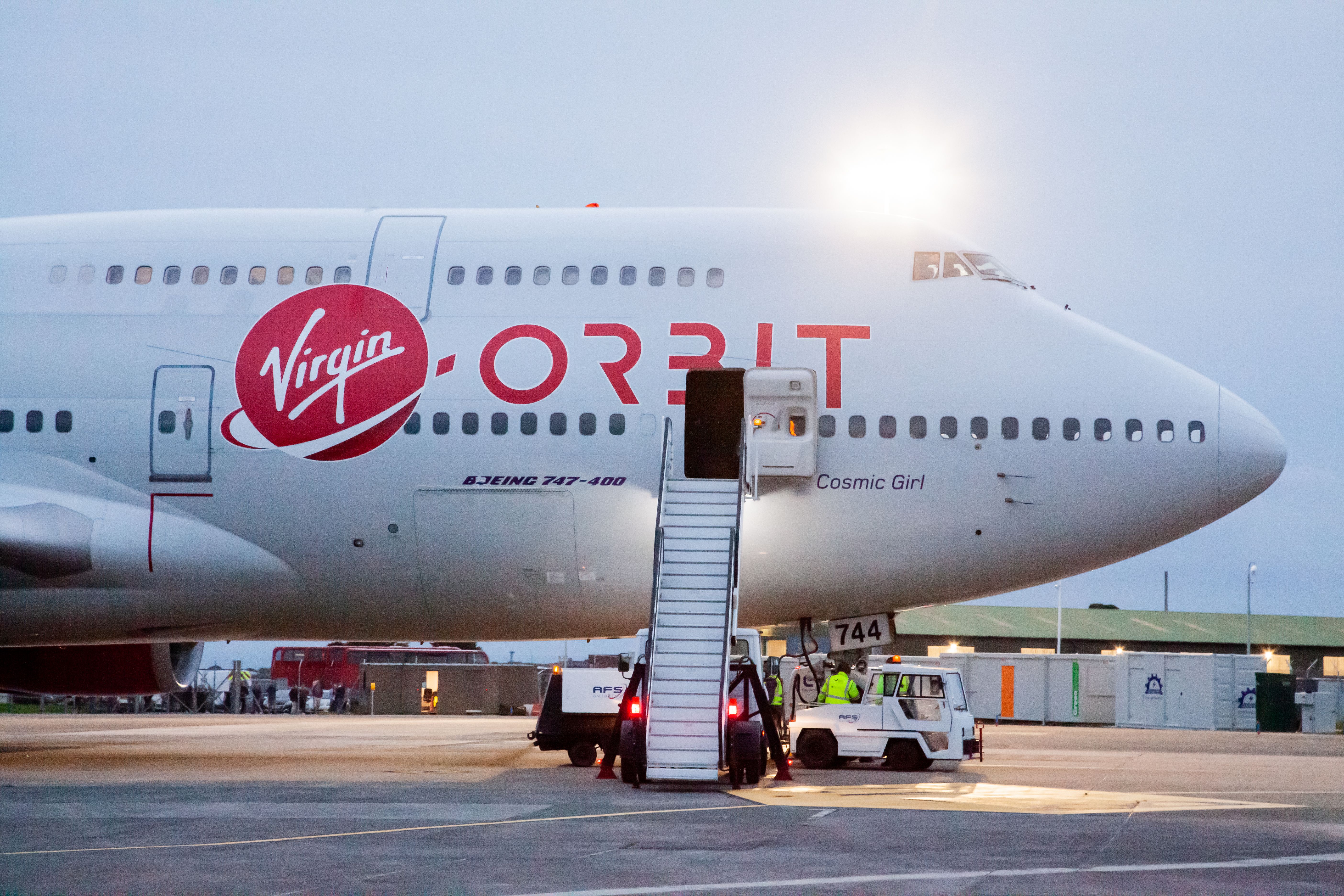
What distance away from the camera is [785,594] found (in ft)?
54.4

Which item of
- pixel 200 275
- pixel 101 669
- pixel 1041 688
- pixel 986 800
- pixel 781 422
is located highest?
pixel 200 275

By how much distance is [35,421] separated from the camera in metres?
17.0

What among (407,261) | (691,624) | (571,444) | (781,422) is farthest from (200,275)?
(691,624)

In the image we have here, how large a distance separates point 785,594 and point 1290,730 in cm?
2578

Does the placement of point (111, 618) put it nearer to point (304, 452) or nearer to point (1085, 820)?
point (304, 452)

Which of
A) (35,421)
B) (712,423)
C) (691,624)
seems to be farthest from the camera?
(35,421)

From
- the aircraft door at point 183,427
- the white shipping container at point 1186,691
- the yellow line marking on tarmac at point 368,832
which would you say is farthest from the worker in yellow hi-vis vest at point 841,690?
the white shipping container at point 1186,691

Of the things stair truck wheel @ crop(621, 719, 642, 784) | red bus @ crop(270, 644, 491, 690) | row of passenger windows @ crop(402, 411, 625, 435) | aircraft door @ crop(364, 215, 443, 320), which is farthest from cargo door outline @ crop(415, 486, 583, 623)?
red bus @ crop(270, 644, 491, 690)

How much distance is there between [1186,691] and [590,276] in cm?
2649

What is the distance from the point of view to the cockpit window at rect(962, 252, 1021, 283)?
17.2 metres

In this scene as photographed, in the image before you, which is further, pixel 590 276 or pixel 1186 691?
pixel 1186 691

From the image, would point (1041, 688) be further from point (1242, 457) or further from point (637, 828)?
point (637, 828)

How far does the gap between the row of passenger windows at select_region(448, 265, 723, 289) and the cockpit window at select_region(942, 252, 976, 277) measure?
269 centimetres

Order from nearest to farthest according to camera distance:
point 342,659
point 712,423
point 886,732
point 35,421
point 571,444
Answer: point 571,444
point 712,423
point 35,421
point 886,732
point 342,659
